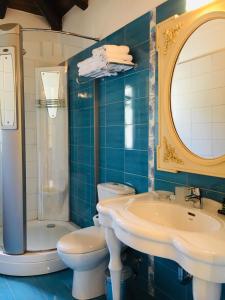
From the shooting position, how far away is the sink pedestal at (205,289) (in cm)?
100

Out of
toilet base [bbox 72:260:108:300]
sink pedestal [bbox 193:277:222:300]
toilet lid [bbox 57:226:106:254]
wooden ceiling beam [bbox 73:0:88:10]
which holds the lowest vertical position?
toilet base [bbox 72:260:108:300]

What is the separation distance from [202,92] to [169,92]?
24 cm

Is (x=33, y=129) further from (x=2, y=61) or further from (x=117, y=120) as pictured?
(x=117, y=120)

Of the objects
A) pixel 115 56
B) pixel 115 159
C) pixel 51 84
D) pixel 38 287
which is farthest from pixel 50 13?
pixel 38 287

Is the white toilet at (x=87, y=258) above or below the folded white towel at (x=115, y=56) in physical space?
below

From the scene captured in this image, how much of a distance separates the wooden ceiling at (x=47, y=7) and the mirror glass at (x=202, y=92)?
1.83 meters

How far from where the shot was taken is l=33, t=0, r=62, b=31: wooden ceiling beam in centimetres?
301

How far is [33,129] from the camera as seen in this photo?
9.68 ft

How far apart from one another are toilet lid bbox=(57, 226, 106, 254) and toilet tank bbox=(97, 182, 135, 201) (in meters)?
0.30

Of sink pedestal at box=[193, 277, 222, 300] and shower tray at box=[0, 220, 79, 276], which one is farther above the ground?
sink pedestal at box=[193, 277, 222, 300]

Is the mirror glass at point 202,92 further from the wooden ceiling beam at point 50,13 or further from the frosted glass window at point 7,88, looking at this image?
the wooden ceiling beam at point 50,13

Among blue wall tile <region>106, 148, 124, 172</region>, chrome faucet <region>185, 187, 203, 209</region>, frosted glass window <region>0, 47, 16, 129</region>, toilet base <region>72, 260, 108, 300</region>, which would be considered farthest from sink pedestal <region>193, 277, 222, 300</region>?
frosted glass window <region>0, 47, 16, 129</region>

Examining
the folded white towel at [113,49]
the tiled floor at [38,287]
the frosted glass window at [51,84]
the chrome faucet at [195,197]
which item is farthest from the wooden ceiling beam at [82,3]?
the tiled floor at [38,287]

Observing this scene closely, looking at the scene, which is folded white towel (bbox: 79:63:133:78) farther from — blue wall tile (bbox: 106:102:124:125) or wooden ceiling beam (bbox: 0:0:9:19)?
wooden ceiling beam (bbox: 0:0:9:19)
